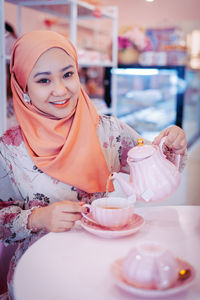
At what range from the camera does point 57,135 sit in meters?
1.30

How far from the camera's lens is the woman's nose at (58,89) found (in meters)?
1.25

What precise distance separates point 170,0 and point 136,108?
A: 145 inches

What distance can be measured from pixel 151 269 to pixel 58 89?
28.0 inches

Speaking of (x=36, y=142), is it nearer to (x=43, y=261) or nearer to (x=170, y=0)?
(x=43, y=261)

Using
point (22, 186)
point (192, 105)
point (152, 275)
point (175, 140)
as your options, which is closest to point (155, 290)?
point (152, 275)

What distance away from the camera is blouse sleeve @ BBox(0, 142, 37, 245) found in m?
1.15

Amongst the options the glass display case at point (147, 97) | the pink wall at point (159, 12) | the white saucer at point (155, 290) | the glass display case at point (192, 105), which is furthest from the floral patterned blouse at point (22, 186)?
the pink wall at point (159, 12)

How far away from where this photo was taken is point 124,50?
3.57 m

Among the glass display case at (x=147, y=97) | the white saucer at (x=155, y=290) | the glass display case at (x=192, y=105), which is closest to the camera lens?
the white saucer at (x=155, y=290)

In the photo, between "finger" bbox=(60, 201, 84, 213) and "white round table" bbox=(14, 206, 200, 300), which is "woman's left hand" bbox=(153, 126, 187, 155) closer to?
"white round table" bbox=(14, 206, 200, 300)

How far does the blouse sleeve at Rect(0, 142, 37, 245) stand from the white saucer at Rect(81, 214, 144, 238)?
0.65 ft

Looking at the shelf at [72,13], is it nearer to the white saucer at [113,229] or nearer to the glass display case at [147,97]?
the glass display case at [147,97]

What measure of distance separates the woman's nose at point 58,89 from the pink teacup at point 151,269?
2.16 feet

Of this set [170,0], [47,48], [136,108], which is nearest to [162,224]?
[47,48]
